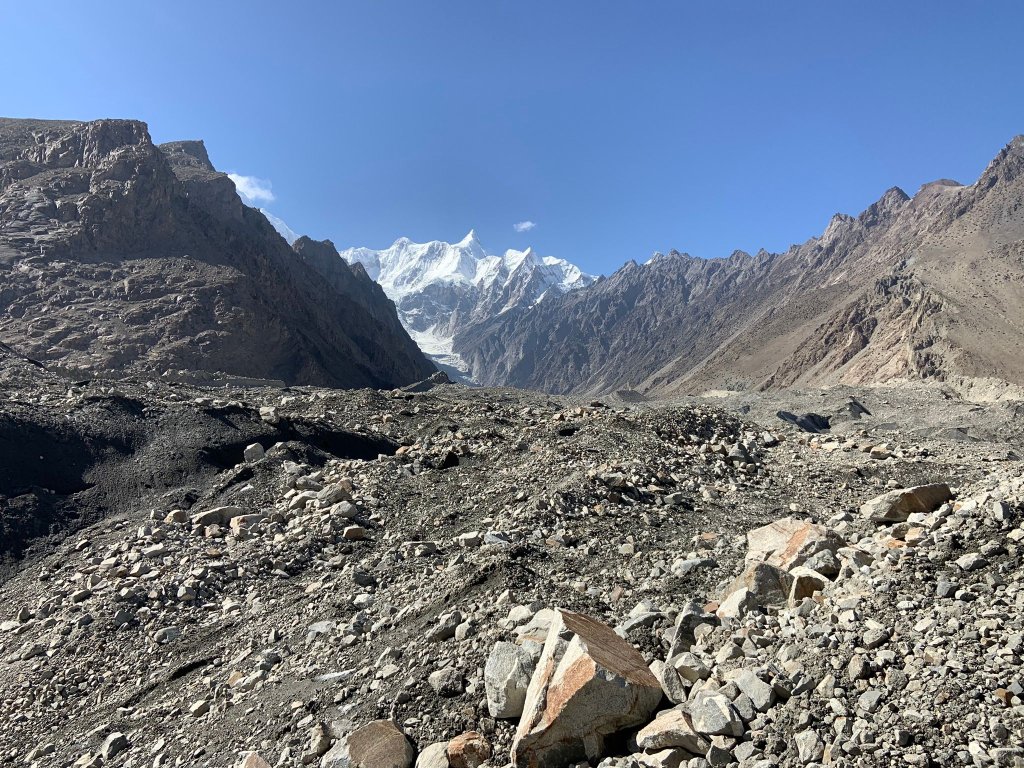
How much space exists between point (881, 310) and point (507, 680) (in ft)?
326

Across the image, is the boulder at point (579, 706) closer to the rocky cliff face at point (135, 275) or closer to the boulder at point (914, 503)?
the boulder at point (914, 503)

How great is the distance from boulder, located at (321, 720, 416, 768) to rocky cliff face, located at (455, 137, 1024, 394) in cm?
7083

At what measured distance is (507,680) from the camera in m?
4.57

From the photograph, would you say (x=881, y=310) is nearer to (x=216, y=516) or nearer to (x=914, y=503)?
(x=914, y=503)

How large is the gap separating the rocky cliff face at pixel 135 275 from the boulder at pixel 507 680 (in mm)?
46324

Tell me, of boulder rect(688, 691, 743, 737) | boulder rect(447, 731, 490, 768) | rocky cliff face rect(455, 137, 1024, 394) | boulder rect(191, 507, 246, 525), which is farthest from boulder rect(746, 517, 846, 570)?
rocky cliff face rect(455, 137, 1024, 394)

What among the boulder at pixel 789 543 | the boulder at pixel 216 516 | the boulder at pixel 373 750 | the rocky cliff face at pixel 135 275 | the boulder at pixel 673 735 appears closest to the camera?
the boulder at pixel 673 735

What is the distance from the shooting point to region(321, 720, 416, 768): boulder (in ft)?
14.1

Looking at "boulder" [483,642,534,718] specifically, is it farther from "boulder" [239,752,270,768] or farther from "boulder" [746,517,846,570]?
"boulder" [746,517,846,570]

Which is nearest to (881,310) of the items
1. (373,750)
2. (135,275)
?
(135,275)

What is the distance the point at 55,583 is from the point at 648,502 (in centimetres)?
880

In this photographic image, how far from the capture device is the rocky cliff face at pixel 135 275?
48.5 meters

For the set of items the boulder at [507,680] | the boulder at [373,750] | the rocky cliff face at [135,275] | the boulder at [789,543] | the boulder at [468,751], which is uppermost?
the rocky cliff face at [135,275]

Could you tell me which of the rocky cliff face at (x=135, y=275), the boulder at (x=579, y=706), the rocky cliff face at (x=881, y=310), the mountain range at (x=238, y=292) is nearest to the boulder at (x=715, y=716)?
the boulder at (x=579, y=706)
